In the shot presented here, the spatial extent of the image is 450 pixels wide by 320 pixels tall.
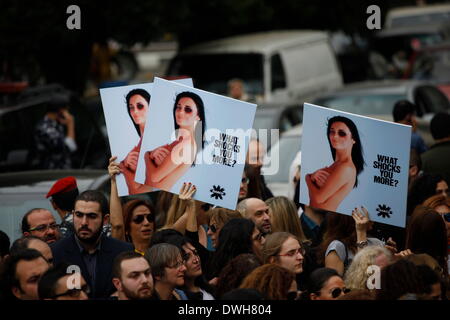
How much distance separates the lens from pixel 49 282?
5875 millimetres

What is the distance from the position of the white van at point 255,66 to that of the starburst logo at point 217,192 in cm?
1005

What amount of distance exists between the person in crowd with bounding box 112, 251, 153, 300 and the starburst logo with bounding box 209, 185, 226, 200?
1.42 metres

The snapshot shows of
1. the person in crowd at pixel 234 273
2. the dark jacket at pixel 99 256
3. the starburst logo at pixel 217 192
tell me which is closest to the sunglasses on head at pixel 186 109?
the starburst logo at pixel 217 192

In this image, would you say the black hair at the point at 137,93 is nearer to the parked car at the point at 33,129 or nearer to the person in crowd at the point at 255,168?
the person in crowd at the point at 255,168

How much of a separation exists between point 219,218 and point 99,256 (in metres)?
1.03

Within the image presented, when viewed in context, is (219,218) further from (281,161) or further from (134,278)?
(281,161)

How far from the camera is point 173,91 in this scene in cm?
760

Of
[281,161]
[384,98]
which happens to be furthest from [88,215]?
[384,98]

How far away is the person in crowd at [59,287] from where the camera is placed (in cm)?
581

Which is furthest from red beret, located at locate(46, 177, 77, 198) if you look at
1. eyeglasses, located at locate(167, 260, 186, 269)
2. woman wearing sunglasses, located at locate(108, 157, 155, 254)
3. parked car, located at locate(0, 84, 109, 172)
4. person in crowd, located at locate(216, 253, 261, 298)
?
parked car, located at locate(0, 84, 109, 172)

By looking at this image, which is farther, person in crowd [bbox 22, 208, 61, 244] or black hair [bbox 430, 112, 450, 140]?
black hair [bbox 430, 112, 450, 140]

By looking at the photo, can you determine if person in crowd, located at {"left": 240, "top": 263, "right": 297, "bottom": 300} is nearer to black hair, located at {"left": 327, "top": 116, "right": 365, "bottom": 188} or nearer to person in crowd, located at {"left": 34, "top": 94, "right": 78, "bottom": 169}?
black hair, located at {"left": 327, "top": 116, "right": 365, "bottom": 188}

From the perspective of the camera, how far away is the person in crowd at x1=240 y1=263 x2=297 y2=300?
19.8 feet
